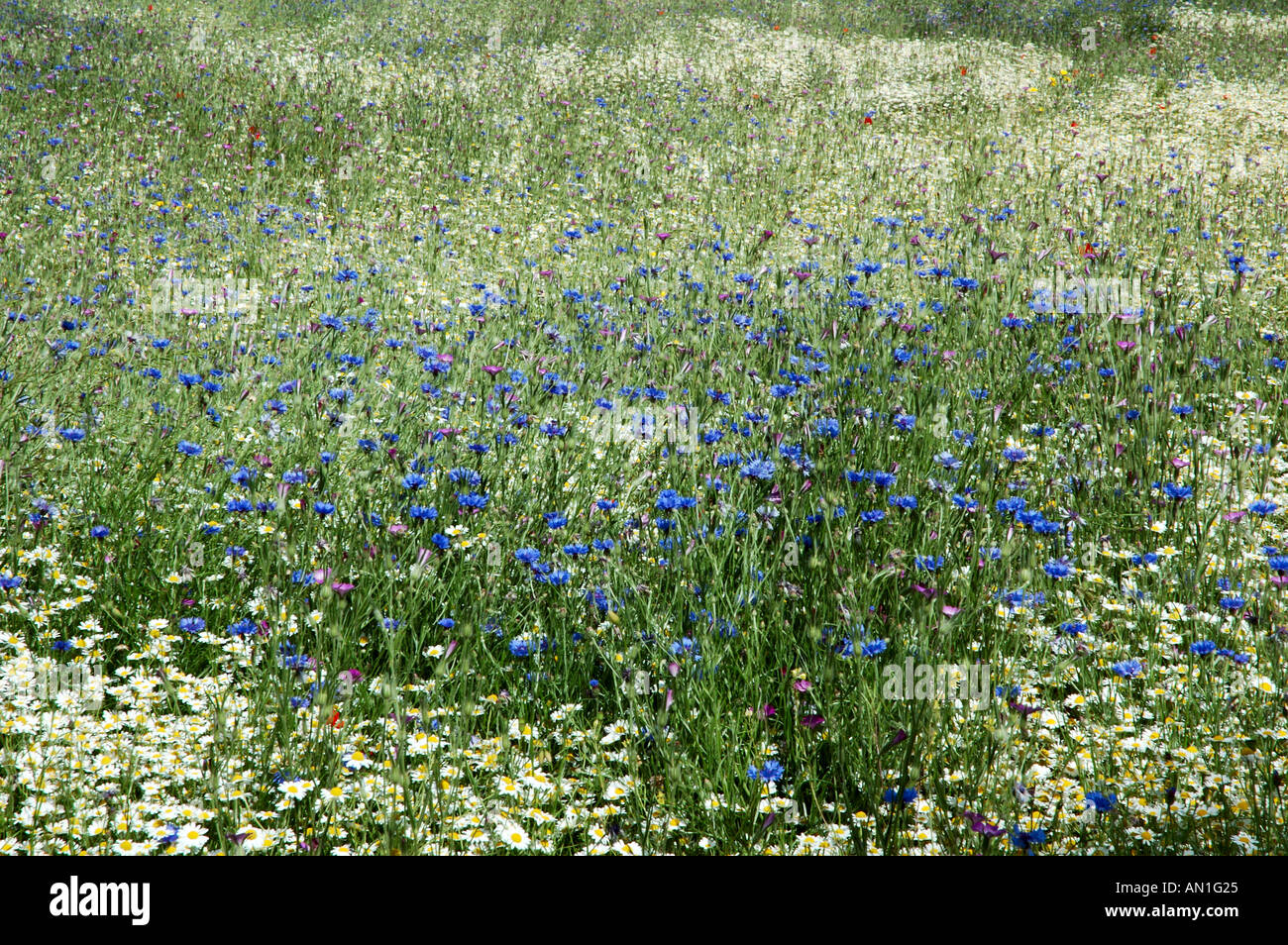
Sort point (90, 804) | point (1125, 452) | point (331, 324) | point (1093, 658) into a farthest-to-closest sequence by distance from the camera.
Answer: point (331, 324) < point (1125, 452) < point (1093, 658) < point (90, 804)

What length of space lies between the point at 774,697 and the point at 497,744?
2.22 ft

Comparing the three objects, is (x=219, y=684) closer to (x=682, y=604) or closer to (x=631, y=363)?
(x=682, y=604)

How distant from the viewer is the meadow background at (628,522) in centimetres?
194

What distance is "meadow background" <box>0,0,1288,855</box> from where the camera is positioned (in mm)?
1941

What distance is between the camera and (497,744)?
6.86 ft

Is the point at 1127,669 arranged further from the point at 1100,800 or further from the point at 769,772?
the point at 769,772

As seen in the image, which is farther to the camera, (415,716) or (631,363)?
(631,363)

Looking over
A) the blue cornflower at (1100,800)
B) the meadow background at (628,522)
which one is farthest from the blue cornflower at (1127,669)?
the blue cornflower at (1100,800)

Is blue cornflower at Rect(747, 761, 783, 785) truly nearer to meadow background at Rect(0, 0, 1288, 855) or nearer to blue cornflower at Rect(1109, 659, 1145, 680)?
meadow background at Rect(0, 0, 1288, 855)

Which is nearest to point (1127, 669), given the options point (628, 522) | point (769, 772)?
point (769, 772)

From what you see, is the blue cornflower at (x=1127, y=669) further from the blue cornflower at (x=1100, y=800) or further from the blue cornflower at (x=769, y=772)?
the blue cornflower at (x=769, y=772)

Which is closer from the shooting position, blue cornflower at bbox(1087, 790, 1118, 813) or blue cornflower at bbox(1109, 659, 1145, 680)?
blue cornflower at bbox(1087, 790, 1118, 813)

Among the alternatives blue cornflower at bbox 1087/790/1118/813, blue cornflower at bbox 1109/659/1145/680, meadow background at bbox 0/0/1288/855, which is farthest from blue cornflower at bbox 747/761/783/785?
blue cornflower at bbox 1109/659/1145/680
